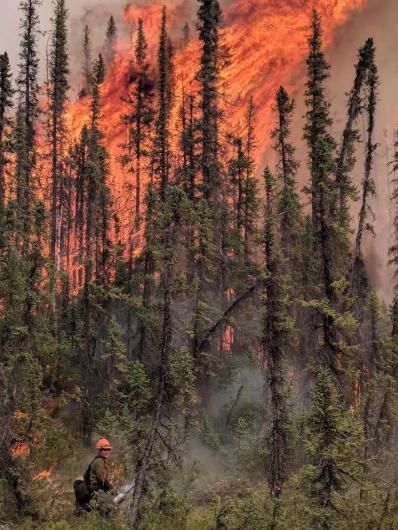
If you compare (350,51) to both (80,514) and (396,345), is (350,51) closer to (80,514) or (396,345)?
(396,345)

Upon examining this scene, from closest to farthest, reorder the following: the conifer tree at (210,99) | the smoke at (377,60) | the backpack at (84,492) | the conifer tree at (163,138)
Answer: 1. the backpack at (84,492)
2. the conifer tree at (210,99)
3. the conifer tree at (163,138)
4. the smoke at (377,60)

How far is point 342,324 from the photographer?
1455 centimetres

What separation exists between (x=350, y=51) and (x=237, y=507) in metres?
59.9

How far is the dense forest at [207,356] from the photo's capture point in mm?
11062

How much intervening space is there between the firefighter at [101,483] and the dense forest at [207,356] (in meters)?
0.37

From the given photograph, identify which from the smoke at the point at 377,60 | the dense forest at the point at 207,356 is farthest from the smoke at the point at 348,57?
the dense forest at the point at 207,356

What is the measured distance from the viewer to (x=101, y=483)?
10594mm

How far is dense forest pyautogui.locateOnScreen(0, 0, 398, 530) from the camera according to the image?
36.3ft

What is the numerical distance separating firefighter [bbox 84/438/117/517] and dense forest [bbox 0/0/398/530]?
0.37m

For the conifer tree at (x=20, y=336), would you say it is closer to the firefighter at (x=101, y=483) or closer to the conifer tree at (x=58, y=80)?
the firefighter at (x=101, y=483)

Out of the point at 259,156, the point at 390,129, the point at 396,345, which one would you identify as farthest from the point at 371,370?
the point at 390,129

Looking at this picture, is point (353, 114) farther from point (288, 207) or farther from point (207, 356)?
point (207, 356)

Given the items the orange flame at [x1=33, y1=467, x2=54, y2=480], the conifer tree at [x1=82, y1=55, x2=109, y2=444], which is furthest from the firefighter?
the conifer tree at [x1=82, y1=55, x2=109, y2=444]

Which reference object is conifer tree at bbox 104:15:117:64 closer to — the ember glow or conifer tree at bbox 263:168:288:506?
the ember glow
